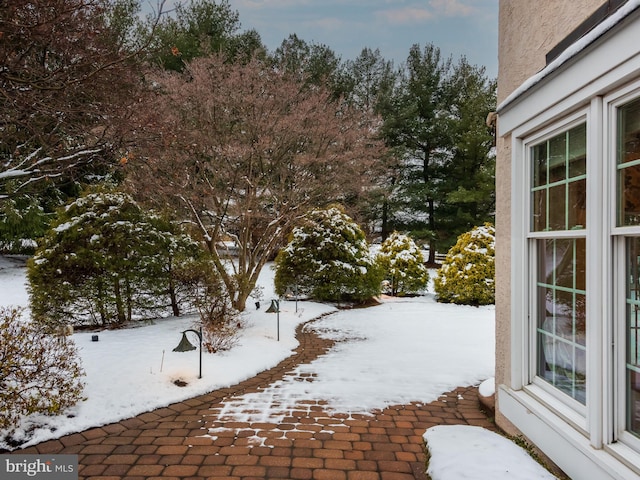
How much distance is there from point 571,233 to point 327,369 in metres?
3.46

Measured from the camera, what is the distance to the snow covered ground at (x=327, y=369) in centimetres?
297

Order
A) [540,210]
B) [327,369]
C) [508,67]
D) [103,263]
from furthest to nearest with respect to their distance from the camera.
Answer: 1. [103,263]
2. [327,369]
3. [508,67]
4. [540,210]

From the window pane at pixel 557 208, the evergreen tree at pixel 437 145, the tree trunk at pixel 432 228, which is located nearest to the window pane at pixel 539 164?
the window pane at pixel 557 208

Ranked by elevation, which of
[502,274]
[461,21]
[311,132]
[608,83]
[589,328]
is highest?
[461,21]

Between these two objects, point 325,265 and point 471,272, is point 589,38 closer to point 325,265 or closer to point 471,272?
point 325,265

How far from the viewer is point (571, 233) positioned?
2.21 m

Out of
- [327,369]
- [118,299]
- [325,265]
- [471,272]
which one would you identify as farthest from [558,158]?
[471,272]

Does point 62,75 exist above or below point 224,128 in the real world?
below

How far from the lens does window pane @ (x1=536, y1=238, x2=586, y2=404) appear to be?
2.21 meters

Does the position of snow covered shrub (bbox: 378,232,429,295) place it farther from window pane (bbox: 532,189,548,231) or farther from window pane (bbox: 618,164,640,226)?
window pane (bbox: 618,164,640,226)

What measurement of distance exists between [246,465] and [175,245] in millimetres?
5371

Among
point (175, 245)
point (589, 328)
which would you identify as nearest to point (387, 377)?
point (589, 328)

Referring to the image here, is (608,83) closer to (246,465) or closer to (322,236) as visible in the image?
(246,465)

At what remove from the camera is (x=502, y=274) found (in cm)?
307
